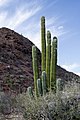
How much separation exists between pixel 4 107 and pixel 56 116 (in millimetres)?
4441

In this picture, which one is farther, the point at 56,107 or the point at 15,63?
the point at 15,63

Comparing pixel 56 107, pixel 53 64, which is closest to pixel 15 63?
pixel 53 64

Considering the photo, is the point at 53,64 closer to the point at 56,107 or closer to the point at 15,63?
the point at 56,107

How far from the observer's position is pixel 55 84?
1382 cm

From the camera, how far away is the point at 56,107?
37.1 ft

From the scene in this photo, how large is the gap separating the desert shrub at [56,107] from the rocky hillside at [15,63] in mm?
8296

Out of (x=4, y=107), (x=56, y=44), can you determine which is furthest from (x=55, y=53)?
(x=4, y=107)

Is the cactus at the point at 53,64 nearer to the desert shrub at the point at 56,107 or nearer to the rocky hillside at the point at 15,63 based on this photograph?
the desert shrub at the point at 56,107

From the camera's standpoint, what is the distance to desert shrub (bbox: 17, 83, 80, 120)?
11.3 m

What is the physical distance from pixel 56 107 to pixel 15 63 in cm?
1497

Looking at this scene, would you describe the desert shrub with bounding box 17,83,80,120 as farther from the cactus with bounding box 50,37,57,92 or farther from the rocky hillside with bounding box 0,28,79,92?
the rocky hillside with bounding box 0,28,79,92

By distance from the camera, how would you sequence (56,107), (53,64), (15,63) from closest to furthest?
(56,107), (53,64), (15,63)

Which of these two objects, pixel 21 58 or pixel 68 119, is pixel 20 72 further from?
pixel 68 119

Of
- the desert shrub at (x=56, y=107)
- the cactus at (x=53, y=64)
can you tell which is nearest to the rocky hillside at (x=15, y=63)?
the cactus at (x=53, y=64)
